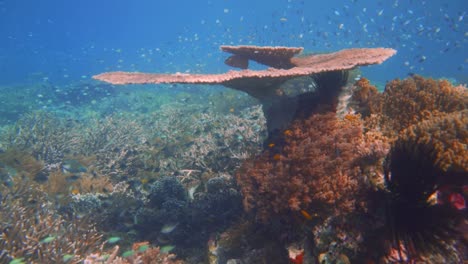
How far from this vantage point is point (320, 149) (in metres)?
4.58

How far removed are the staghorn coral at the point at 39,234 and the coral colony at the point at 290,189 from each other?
0.09ft

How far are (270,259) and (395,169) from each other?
228 cm

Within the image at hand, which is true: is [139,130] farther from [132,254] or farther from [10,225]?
[132,254]

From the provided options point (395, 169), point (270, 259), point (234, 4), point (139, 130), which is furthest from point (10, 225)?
point (234, 4)

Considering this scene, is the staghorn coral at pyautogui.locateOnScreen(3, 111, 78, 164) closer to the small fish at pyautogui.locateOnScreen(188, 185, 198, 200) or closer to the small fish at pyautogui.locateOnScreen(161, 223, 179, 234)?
the small fish at pyautogui.locateOnScreen(188, 185, 198, 200)

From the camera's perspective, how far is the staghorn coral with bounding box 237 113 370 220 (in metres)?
3.99

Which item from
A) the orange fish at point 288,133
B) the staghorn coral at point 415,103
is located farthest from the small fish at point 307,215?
the staghorn coral at point 415,103

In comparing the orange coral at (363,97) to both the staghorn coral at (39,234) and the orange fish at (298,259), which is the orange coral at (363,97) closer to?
the orange fish at (298,259)

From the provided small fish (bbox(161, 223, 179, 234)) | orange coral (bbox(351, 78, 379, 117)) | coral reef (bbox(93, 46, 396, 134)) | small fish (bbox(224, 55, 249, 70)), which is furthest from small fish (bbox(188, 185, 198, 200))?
orange coral (bbox(351, 78, 379, 117))

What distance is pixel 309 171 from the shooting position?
4.28 m

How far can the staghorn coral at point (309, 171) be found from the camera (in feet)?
13.1

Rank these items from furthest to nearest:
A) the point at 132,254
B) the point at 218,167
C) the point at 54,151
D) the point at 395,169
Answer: the point at 54,151 → the point at 218,167 → the point at 132,254 → the point at 395,169

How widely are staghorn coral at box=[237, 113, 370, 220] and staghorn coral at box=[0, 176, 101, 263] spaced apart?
339 centimetres

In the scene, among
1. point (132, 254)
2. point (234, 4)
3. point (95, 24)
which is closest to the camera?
point (132, 254)
